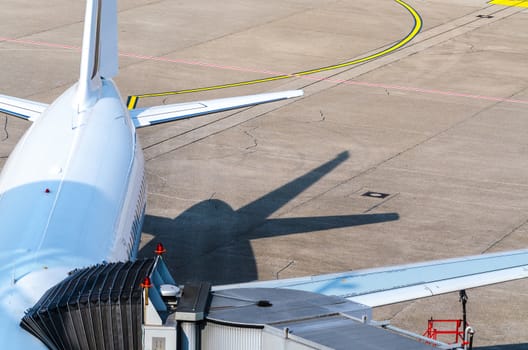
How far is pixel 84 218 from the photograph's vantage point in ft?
66.0

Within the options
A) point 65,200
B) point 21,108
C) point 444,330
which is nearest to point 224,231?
point 21,108

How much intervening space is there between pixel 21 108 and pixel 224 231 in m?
7.20

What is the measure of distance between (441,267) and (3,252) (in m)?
8.93

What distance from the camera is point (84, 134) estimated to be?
24.1m

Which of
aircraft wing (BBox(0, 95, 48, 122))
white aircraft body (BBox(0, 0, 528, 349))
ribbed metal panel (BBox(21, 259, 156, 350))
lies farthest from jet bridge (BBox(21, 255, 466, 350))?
aircraft wing (BBox(0, 95, 48, 122))

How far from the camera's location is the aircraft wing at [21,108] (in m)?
27.5

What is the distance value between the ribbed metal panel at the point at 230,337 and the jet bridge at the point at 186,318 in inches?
0.5

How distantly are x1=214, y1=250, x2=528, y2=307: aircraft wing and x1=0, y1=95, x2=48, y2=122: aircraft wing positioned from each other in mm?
10363

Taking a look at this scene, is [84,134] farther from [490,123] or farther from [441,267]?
[490,123]

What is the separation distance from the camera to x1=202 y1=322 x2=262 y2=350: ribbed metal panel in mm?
13461

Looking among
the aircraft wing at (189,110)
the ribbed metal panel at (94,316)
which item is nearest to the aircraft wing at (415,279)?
the ribbed metal panel at (94,316)

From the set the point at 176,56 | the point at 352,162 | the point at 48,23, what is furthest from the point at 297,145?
the point at 48,23

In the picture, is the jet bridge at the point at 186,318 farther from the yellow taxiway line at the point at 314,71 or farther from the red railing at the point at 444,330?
the yellow taxiway line at the point at 314,71

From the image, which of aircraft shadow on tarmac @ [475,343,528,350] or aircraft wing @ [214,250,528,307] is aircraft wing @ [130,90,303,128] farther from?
aircraft shadow on tarmac @ [475,343,528,350]
